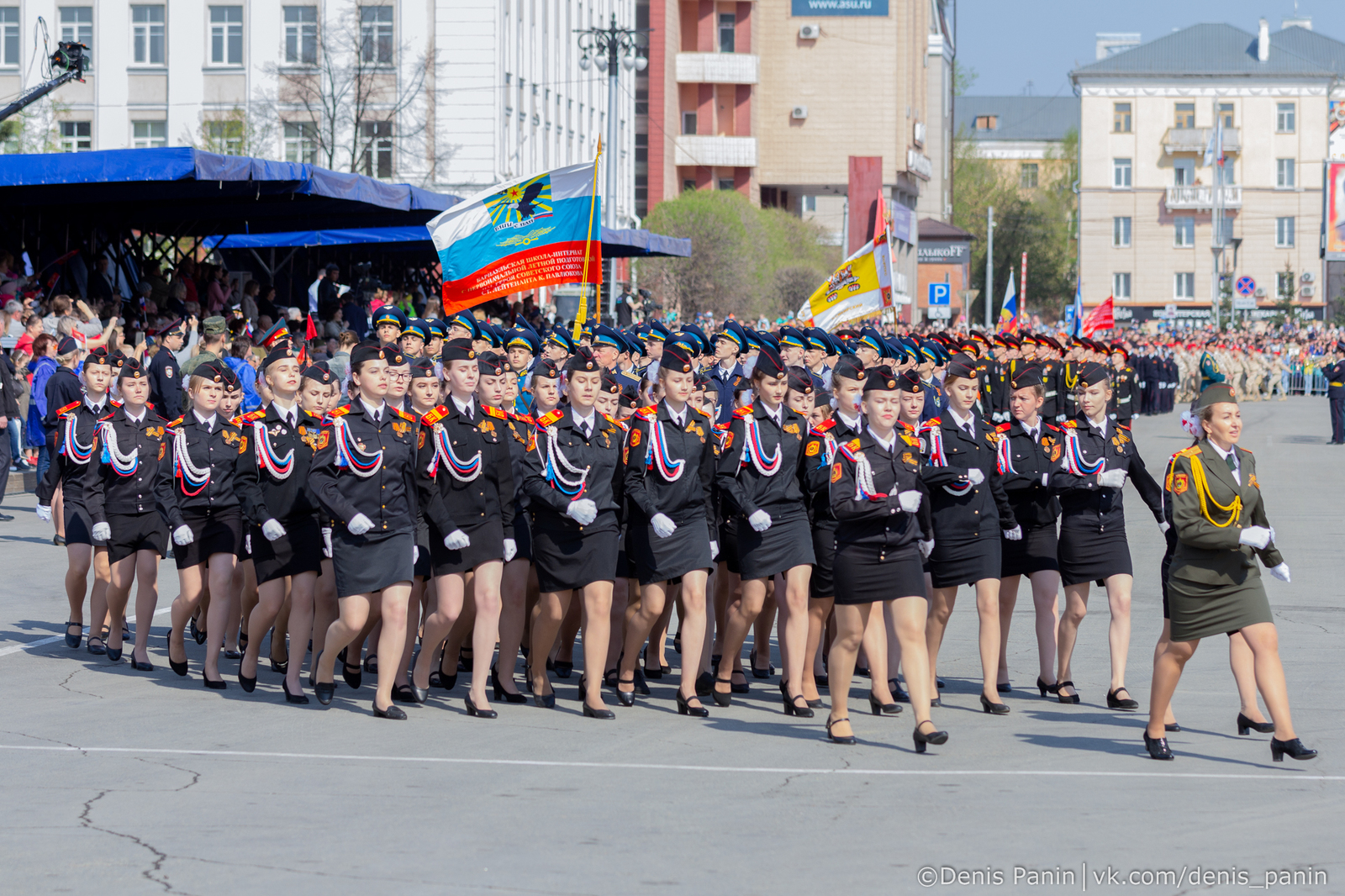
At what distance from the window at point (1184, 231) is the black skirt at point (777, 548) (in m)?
89.8

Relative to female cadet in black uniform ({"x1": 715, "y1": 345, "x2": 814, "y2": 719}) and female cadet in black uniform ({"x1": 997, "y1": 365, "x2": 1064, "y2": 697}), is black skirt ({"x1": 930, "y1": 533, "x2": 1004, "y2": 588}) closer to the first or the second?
female cadet in black uniform ({"x1": 997, "y1": 365, "x2": 1064, "y2": 697})

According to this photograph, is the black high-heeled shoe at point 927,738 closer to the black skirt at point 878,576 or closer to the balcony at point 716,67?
the black skirt at point 878,576

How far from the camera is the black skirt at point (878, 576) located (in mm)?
8273

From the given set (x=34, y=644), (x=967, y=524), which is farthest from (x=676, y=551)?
(x=34, y=644)

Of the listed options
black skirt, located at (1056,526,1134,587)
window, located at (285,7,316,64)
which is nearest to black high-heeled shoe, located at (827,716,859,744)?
black skirt, located at (1056,526,1134,587)

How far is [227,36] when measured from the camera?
49.0m

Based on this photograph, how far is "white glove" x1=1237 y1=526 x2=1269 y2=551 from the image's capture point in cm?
764

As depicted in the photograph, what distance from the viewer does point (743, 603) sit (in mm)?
9156

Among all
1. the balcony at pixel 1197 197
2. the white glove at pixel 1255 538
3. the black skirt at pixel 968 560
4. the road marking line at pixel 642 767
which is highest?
the balcony at pixel 1197 197

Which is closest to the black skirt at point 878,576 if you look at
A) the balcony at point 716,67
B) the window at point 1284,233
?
the balcony at point 716,67

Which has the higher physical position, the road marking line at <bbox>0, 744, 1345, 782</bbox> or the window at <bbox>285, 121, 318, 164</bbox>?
the window at <bbox>285, 121, 318, 164</bbox>

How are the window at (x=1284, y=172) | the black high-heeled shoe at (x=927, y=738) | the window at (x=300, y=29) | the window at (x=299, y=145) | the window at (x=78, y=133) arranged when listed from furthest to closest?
the window at (x=1284, y=172)
the window at (x=78, y=133)
the window at (x=300, y=29)
the window at (x=299, y=145)
the black high-heeled shoe at (x=927, y=738)

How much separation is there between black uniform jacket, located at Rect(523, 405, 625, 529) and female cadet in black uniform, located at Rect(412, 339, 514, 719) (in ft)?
0.63

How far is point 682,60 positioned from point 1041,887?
2868 inches
